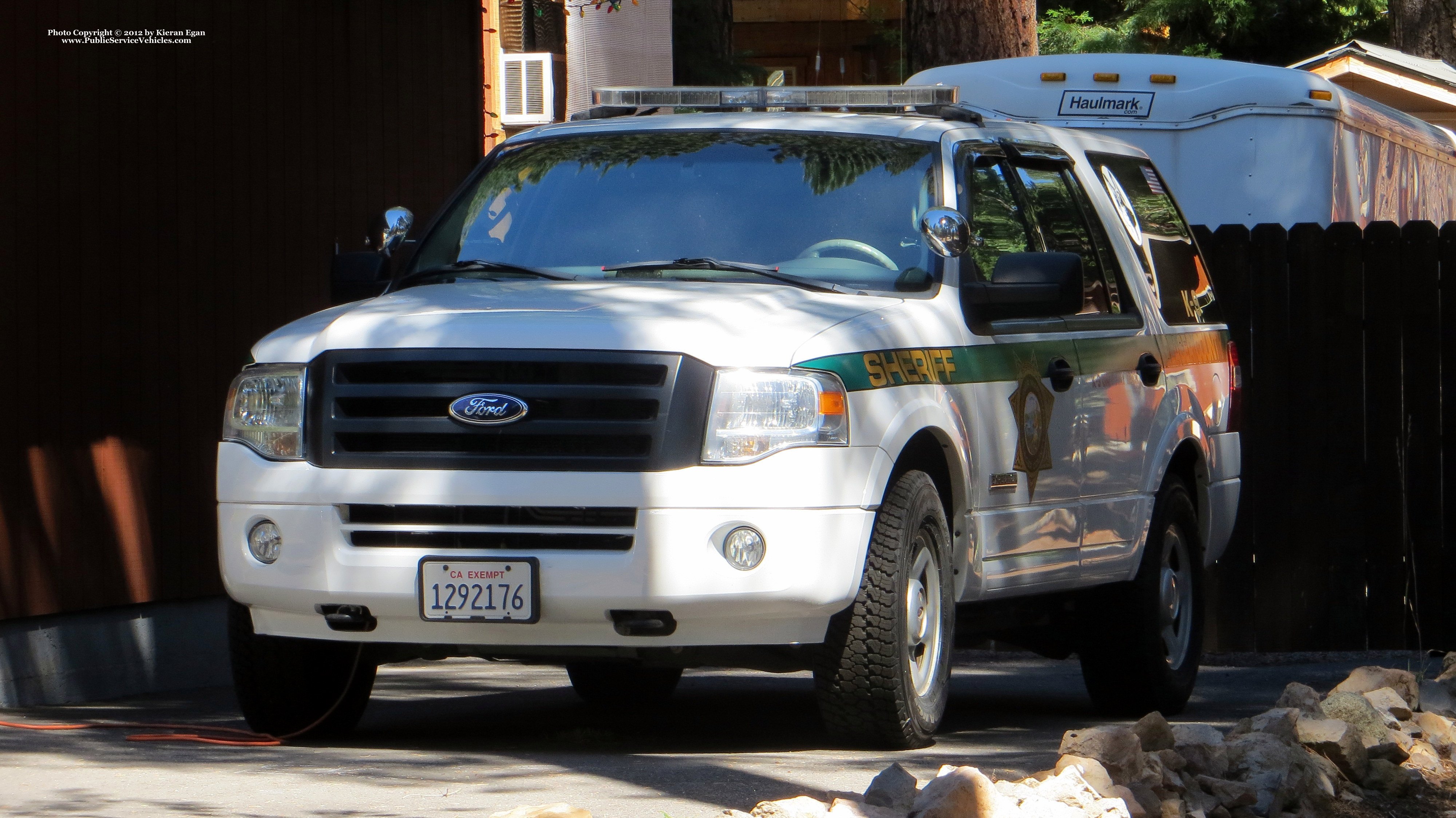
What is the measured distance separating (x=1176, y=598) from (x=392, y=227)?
11.4 feet

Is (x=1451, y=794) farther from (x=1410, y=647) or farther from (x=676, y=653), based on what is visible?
(x=1410, y=647)

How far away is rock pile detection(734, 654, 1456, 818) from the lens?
4762mm

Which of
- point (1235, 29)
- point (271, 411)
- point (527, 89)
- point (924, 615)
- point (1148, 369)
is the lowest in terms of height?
point (924, 615)

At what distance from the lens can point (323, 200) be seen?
10688 millimetres

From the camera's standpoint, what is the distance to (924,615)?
6.64 m

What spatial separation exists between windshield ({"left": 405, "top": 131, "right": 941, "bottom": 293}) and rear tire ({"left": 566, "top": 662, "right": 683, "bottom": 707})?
1909 mm

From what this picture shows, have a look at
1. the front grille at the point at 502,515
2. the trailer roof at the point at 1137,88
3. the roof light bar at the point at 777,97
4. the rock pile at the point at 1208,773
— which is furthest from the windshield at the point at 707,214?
the trailer roof at the point at 1137,88

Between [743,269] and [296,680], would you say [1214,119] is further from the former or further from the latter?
[296,680]

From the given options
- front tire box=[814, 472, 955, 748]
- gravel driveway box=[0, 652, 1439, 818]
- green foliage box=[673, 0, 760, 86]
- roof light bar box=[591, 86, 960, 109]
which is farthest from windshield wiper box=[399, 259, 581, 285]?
green foliage box=[673, 0, 760, 86]

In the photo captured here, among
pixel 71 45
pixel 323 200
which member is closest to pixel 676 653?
pixel 71 45

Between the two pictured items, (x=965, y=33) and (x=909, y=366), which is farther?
(x=965, y=33)

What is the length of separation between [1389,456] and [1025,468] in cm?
401

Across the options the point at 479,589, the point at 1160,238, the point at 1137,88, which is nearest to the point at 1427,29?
the point at 1137,88

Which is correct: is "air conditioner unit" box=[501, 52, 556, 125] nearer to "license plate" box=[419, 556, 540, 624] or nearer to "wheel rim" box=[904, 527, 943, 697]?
"wheel rim" box=[904, 527, 943, 697]
